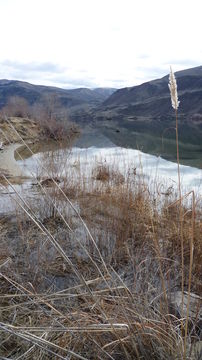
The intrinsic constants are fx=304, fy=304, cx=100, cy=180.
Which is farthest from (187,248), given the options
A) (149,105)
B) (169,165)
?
(149,105)

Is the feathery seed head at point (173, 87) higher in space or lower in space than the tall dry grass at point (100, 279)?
higher

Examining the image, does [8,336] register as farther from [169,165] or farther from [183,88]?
[183,88]

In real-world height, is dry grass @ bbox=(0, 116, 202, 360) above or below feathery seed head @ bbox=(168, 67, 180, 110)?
below

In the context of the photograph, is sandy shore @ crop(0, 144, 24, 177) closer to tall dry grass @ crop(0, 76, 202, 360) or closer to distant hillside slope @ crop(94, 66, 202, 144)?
tall dry grass @ crop(0, 76, 202, 360)

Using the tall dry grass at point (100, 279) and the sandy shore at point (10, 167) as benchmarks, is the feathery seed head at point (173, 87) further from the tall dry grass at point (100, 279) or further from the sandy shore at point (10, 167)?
the sandy shore at point (10, 167)

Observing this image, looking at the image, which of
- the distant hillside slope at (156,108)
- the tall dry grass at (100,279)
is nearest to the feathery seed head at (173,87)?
the tall dry grass at (100,279)

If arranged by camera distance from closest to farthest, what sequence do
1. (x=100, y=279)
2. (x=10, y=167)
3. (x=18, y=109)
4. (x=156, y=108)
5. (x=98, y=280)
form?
(x=100, y=279) < (x=98, y=280) < (x=10, y=167) < (x=18, y=109) < (x=156, y=108)

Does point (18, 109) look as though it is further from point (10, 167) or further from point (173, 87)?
point (173, 87)

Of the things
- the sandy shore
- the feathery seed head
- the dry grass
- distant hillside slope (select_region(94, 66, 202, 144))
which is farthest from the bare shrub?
the feathery seed head

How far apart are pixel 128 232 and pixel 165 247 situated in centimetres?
45

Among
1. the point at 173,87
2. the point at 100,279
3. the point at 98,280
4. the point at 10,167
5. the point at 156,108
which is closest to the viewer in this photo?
the point at 173,87

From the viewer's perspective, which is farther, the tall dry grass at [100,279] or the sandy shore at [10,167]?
the sandy shore at [10,167]

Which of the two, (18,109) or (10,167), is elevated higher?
(18,109)

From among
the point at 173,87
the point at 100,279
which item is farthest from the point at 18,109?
the point at 173,87
